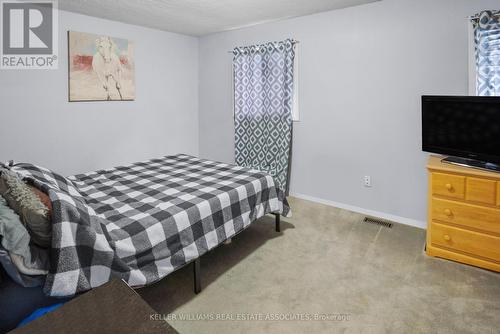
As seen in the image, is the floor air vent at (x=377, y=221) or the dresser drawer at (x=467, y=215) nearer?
the dresser drawer at (x=467, y=215)

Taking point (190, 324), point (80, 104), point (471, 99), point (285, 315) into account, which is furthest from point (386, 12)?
point (80, 104)

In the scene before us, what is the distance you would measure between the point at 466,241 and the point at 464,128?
913 millimetres

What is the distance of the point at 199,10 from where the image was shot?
340cm

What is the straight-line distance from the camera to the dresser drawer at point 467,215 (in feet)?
7.56

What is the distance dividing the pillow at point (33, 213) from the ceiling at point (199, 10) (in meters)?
2.36

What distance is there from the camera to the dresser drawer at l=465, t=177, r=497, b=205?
2.28 meters

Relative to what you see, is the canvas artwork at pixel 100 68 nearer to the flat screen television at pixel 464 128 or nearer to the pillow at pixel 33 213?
the pillow at pixel 33 213

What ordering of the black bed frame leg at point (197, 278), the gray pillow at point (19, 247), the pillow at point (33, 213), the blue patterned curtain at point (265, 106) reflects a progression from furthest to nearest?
the blue patterned curtain at point (265, 106) < the black bed frame leg at point (197, 278) < the pillow at point (33, 213) < the gray pillow at point (19, 247)

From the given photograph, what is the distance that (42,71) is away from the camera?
3.36 metres

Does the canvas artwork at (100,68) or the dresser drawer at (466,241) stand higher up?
the canvas artwork at (100,68)

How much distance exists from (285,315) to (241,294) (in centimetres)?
36

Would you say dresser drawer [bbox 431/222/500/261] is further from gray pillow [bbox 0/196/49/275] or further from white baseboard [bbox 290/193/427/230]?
gray pillow [bbox 0/196/49/275]

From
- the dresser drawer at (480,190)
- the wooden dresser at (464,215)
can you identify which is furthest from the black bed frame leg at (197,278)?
the dresser drawer at (480,190)

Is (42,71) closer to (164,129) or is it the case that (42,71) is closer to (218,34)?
(164,129)
